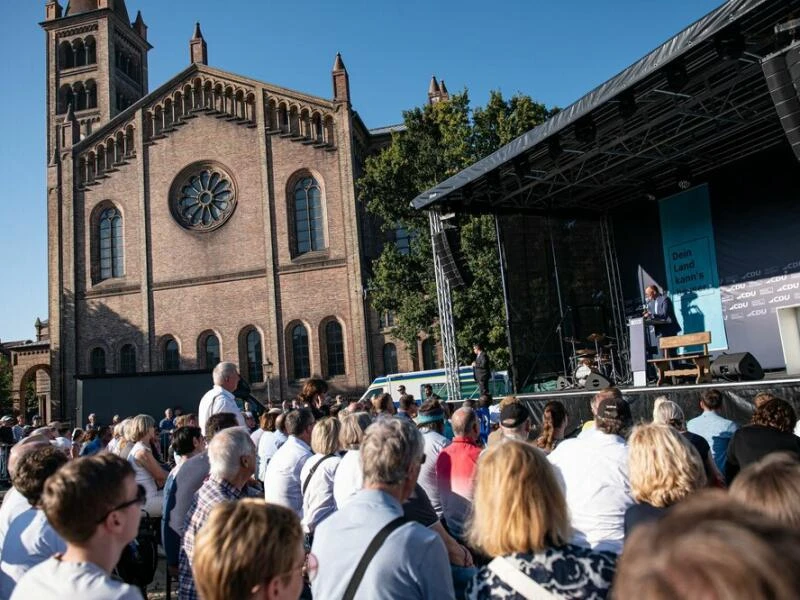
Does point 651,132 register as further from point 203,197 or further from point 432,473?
point 203,197

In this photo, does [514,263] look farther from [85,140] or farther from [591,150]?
[85,140]

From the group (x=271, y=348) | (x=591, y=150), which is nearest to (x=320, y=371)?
(x=271, y=348)

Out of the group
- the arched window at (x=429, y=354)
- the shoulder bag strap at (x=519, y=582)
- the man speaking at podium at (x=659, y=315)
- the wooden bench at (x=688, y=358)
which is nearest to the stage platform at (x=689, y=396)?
the wooden bench at (x=688, y=358)

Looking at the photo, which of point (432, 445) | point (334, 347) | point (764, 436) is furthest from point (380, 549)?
point (334, 347)

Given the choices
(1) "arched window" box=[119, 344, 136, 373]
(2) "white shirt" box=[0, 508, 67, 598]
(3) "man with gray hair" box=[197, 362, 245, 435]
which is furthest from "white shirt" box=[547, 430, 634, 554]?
(1) "arched window" box=[119, 344, 136, 373]

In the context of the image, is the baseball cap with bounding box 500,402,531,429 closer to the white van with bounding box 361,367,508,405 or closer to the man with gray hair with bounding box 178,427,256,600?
the man with gray hair with bounding box 178,427,256,600

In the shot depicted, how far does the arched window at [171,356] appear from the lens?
30.8 meters

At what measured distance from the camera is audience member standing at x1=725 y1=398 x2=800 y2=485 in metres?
4.31

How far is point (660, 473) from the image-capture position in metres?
2.80

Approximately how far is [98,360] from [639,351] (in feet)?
88.2

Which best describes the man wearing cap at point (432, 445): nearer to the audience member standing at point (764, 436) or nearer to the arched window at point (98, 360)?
the audience member standing at point (764, 436)

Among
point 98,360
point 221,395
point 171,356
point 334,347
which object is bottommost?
point 221,395

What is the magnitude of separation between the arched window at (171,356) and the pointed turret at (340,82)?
13.3 m

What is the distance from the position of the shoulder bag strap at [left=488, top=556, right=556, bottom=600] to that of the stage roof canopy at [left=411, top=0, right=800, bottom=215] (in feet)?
26.0
